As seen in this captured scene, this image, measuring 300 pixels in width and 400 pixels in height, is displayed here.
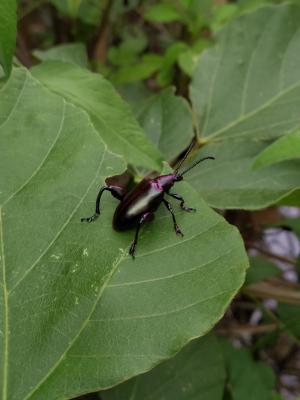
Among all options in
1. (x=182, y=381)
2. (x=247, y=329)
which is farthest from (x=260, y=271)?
(x=182, y=381)

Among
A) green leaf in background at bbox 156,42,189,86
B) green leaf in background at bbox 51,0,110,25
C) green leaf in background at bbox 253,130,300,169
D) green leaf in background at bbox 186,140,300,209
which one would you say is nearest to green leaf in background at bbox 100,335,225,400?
green leaf in background at bbox 186,140,300,209

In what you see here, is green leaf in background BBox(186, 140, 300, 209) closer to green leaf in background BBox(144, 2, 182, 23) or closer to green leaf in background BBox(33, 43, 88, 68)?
green leaf in background BBox(33, 43, 88, 68)

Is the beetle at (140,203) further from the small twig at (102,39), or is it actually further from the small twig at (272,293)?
the small twig at (102,39)

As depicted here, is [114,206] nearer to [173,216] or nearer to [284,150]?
[173,216]

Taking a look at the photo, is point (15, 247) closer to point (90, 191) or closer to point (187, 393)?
point (90, 191)

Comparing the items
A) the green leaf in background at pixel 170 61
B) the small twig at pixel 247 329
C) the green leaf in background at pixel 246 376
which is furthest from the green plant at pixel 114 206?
the green leaf in background at pixel 170 61
